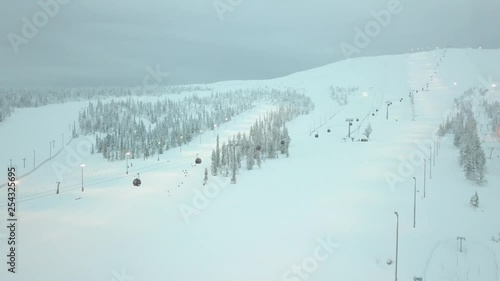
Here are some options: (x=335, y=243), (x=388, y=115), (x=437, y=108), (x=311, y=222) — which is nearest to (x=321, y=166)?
(x=311, y=222)

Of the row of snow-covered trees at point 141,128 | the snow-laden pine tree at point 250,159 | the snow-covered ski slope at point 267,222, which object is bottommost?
the snow-covered ski slope at point 267,222

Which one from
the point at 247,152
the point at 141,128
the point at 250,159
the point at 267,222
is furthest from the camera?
the point at 141,128

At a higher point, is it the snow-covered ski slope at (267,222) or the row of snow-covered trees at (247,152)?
the row of snow-covered trees at (247,152)

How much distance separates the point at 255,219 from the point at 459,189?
32682 millimetres

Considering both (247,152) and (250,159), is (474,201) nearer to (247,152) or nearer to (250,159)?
(250,159)

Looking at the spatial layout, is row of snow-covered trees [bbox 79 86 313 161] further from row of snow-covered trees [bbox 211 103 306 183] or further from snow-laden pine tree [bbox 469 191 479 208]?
snow-laden pine tree [bbox 469 191 479 208]

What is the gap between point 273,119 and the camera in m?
148

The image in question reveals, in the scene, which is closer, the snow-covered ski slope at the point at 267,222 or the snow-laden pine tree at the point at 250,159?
the snow-covered ski slope at the point at 267,222

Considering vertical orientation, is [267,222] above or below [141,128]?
below

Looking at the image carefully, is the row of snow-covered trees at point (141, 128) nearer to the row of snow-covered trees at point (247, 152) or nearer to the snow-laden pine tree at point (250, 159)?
the row of snow-covered trees at point (247, 152)

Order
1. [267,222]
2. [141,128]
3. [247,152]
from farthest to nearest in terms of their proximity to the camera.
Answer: [141,128]
[247,152]
[267,222]

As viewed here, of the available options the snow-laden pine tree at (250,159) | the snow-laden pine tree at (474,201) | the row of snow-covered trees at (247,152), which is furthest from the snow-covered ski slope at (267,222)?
the row of snow-covered trees at (247,152)

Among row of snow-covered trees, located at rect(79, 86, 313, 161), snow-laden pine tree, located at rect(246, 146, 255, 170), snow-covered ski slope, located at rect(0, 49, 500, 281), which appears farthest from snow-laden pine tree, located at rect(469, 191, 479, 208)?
row of snow-covered trees, located at rect(79, 86, 313, 161)

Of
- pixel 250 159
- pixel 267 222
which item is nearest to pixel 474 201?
pixel 267 222
